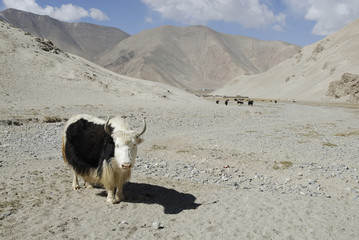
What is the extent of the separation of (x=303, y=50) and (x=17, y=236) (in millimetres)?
146714

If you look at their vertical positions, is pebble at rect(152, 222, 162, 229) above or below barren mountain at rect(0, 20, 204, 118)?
below

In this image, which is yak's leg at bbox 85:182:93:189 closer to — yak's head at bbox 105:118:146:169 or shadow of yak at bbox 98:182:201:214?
shadow of yak at bbox 98:182:201:214

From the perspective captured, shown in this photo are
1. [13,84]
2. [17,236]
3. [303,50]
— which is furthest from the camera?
[303,50]

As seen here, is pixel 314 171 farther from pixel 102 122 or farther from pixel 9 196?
pixel 9 196

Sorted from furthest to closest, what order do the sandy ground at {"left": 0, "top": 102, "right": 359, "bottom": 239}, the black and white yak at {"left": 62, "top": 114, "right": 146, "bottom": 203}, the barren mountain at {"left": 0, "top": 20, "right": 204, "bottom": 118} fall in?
1. the barren mountain at {"left": 0, "top": 20, "right": 204, "bottom": 118}
2. the black and white yak at {"left": 62, "top": 114, "right": 146, "bottom": 203}
3. the sandy ground at {"left": 0, "top": 102, "right": 359, "bottom": 239}

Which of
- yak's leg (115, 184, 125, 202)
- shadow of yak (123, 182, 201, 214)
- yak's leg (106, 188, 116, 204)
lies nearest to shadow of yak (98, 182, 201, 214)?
shadow of yak (123, 182, 201, 214)

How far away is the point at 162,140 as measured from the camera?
1706 centimetres

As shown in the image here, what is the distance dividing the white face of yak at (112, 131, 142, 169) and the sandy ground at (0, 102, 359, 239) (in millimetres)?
1180

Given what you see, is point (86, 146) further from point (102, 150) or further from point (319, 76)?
point (319, 76)

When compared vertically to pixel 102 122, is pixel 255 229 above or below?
below

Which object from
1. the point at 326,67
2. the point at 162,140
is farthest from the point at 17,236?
the point at 326,67

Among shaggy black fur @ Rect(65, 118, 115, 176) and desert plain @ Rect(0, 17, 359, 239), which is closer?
desert plain @ Rect(0, 17, 359, 239)

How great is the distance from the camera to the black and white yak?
264 inches

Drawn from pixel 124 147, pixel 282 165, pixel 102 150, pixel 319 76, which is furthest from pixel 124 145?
pixel 319 76
